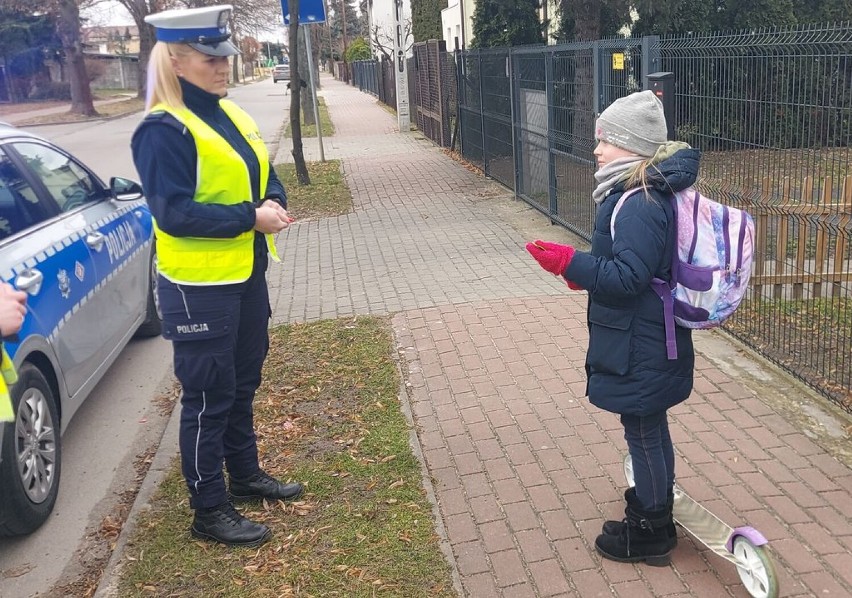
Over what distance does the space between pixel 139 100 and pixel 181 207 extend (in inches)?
2098

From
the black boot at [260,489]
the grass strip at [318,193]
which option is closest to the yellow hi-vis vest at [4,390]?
the black boot at [260,489]

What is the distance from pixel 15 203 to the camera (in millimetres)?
4617

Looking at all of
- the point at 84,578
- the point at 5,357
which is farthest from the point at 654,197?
the point at 84,578

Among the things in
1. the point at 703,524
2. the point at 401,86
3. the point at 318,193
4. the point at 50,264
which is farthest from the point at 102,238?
the point at 401,86

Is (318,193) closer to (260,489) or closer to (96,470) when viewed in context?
(96,470)

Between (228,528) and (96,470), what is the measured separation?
59.1 inches

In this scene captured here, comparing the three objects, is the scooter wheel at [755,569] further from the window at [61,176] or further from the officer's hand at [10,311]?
the window at [61,176]

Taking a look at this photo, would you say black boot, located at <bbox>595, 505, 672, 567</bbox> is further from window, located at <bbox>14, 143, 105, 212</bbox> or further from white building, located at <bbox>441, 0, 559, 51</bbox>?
white building, located at <bbox>441, 0, 559, 51</bbox>

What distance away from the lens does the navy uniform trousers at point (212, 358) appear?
329 cm

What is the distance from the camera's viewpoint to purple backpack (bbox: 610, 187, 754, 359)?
2900mm

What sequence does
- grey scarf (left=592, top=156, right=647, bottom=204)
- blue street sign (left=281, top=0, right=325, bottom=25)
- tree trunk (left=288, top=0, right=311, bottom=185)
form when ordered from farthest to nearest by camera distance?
blue street sign (left=281, top=0, right=325, bottom=25), tree trunk (left=288, top=0, right=311, bottom=185), grey scarf (left=592, top=156, right=647, bottom=204)

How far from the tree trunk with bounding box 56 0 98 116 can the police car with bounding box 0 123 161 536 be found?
37.6 m

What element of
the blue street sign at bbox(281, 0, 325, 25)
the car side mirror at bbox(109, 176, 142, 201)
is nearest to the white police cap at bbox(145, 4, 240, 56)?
the car side mirror at bbox(109, 176, 142, 201)

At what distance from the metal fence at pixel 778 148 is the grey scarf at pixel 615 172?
5.81 ft
